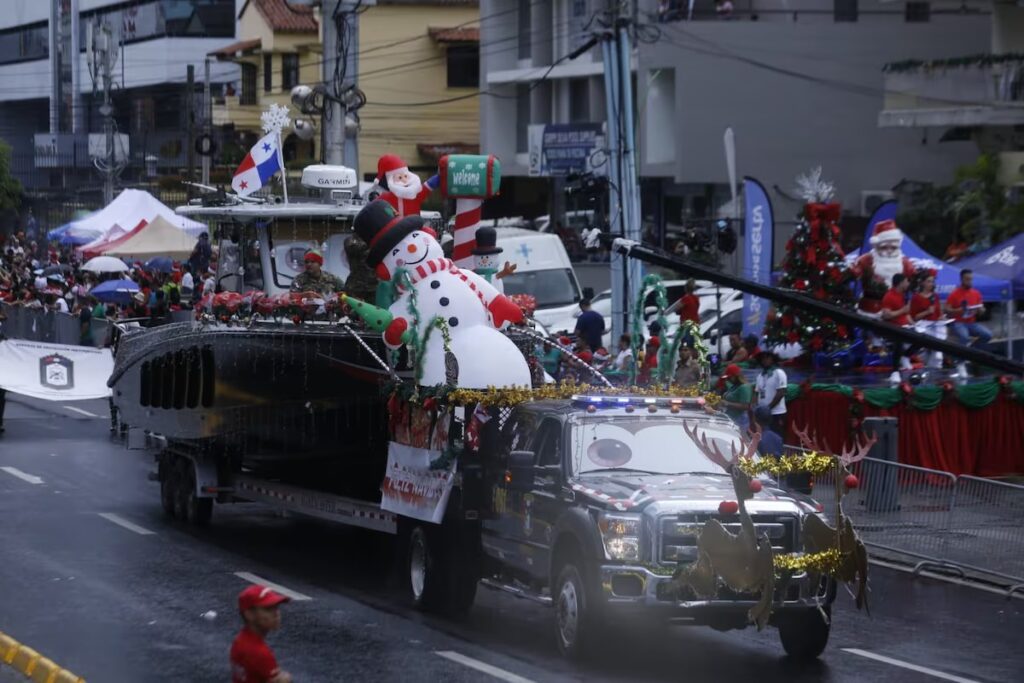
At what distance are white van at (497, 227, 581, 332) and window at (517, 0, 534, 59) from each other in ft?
67.9

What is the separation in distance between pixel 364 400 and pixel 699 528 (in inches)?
225

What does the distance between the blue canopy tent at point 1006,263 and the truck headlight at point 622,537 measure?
48.8ft

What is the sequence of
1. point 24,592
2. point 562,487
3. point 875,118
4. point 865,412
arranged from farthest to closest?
point 875,118 → point 865,412 → point 24,592 → point 562,487

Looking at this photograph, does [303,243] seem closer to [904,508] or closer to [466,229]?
[466,229]

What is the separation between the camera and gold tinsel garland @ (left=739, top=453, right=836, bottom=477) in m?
12.1

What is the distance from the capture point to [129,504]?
2144cm

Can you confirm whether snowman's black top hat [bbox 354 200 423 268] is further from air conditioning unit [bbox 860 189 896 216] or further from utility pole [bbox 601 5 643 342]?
air conditioning unit [bbox 860 189 896 216]

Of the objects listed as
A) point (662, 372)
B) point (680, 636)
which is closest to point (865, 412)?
point (662, 372)

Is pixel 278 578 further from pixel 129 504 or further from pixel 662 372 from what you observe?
pixel 129 504

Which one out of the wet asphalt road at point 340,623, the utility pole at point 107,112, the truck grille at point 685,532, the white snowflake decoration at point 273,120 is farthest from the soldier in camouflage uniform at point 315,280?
the utility pole at point 107,112

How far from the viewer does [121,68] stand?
8006cm


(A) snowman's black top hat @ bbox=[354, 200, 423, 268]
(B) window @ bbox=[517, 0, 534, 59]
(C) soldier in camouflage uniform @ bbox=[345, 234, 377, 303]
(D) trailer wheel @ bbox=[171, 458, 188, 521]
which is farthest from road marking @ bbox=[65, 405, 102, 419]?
(B) window @ bbox=[517, 0, 534, 59]

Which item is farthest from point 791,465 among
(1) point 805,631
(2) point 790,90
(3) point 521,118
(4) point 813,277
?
(3) point 521,118

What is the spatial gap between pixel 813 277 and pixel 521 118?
30560mm
